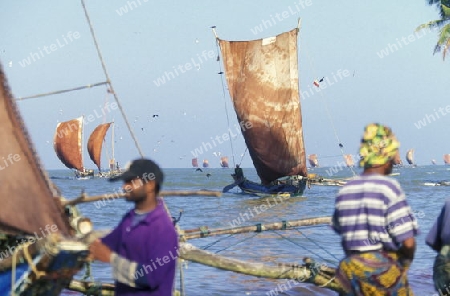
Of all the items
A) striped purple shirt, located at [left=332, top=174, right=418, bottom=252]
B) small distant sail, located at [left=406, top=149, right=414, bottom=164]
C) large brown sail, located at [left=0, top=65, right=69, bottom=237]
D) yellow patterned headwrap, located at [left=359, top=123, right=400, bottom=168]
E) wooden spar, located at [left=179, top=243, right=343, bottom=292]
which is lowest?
small distant sail, located at [left=406, top=149, right=414, bottom=164]

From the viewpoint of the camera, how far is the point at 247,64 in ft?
126

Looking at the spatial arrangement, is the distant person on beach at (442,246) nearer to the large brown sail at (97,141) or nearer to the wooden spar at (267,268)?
the wooden spar at (267,268)

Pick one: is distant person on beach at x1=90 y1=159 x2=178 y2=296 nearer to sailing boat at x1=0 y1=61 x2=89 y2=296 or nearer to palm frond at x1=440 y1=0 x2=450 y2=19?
sailing boat at x1=0 y1=61 x2=89 y2=296

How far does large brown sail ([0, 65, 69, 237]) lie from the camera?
5031mm

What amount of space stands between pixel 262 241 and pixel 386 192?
15.6 m

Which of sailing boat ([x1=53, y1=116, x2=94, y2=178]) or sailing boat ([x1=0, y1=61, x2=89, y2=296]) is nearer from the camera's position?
sailing boat ([x1=0, y1=61, x2=89, y2=296])

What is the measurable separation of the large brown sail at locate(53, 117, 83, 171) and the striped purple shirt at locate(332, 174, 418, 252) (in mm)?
74627

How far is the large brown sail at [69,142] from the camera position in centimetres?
7769

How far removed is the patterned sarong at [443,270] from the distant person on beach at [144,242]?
95.4 inches

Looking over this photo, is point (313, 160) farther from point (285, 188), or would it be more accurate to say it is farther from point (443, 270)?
point (443, 270)

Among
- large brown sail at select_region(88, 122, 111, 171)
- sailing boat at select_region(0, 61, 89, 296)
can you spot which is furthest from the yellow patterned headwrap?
large brown sail at select_region(88, 122, 111, 171)

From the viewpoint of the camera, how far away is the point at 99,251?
13.6ft

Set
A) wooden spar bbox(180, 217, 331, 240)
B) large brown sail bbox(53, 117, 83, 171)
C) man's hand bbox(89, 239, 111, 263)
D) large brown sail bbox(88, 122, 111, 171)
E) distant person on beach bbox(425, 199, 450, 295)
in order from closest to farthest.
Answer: man's hand bbox(89, 239, 111, 263)
distant person on beach bbox(425, 199, 450, 295)
wooden spar bbox(180, 217, 331, 240)
large brown sail bbox(53, 117, 83, 171)
large brown sail bbox(88, 122, 111, 171)

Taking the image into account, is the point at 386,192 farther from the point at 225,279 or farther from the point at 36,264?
the point at 225,279
